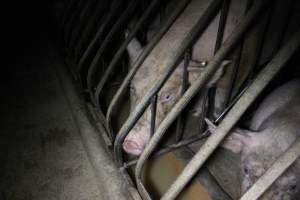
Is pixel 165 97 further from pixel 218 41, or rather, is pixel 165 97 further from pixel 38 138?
pixel 38 138

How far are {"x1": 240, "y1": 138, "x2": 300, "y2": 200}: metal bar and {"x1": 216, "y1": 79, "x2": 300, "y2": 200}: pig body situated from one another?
0.54m

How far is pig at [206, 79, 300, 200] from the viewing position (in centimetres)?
149

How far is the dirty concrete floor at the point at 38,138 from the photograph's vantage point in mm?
1957

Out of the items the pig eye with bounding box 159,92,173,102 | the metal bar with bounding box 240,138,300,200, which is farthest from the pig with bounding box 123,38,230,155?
the metal bar with bounding box 240,138,300,200

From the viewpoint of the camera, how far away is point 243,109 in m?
1.10

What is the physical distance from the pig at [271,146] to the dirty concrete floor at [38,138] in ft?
3.23

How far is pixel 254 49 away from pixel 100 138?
4.88ft

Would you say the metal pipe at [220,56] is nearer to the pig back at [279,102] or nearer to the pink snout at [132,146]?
the pink snout at [132,146]

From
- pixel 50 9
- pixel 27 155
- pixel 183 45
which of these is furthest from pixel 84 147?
pixel 50 9

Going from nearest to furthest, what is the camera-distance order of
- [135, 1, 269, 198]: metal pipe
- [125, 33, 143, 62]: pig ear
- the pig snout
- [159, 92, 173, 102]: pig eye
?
[135, 1, 269, 198]: metal pipe → the pig snout → [159, 92, 173, 102]: pig eye → [125, 33, 143, 62]: pig ear

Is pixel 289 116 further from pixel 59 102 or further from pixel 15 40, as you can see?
pixel 15 40

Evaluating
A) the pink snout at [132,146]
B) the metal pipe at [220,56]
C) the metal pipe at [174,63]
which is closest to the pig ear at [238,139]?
the metal pipe at [220,56]

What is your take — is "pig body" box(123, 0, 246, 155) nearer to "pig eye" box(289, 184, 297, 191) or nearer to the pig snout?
the pig snout

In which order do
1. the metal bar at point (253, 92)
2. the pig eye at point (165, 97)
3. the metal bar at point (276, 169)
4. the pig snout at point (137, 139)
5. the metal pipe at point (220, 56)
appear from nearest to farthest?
the metal bar at point (276, 169) < the metal bar at point (253, 92) < the metal pipe at point (220, 56) < the pig snout at point (137, 139) < the pig eye at point (165, 97)
